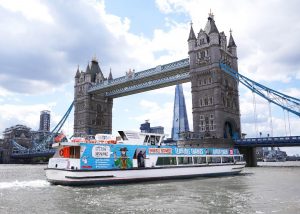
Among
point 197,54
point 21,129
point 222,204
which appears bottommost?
point 222,204

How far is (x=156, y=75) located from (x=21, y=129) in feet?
288

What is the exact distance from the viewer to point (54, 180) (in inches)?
1006

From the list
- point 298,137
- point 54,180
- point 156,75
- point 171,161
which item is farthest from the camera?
point 156,75

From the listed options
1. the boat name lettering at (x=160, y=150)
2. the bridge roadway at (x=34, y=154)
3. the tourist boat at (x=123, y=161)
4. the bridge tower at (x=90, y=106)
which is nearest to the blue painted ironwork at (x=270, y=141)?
the tourist boat at (x=123, y=161)

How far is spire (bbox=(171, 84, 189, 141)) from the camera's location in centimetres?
9219

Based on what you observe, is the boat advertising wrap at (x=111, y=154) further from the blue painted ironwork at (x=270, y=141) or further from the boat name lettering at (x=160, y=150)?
the blue painted ironwork at (x=270, y=141)

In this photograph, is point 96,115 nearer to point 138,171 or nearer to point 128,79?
point 128,79

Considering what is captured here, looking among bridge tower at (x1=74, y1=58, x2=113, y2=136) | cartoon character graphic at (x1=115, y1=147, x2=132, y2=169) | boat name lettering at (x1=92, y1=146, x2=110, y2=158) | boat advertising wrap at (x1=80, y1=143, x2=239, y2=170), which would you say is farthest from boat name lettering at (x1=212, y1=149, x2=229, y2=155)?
bridge tower at (x1=74, y1=58, x2=113, y2=136)

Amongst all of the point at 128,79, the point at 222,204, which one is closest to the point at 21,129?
the point at 128,79

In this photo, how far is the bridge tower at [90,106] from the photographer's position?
9069 centimetres

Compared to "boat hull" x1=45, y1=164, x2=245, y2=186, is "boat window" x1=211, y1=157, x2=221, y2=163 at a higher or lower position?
higher

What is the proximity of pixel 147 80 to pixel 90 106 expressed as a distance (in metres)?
23.0

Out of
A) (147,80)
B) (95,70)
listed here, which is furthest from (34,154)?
(147,80)

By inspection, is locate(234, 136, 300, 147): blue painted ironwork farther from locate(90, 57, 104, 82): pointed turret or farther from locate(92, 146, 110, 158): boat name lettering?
locate(90, 57, 104, 82): pointed turret
